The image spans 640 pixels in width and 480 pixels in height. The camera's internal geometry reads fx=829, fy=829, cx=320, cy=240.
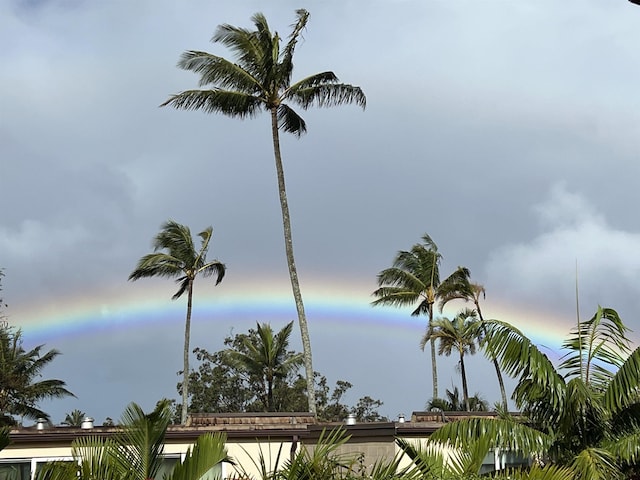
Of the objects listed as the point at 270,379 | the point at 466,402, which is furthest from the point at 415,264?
the point at 270,379

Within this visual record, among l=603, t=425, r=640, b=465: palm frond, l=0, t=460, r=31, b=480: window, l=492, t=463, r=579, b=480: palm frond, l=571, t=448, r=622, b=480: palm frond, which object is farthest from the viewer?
l=0, t=460, r=31, b=480: window

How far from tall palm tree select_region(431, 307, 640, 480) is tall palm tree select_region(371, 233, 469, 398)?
29.9m

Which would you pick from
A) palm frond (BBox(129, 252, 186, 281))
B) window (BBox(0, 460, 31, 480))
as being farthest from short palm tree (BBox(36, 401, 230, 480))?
palm frond (BBox(129, 252, 186, 281))

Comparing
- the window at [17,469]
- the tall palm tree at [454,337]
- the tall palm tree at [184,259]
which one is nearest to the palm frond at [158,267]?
the tall palm tree at [184,259]

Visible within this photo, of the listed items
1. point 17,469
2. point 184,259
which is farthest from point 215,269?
point 17,469

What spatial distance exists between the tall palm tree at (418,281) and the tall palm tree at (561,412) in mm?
29937

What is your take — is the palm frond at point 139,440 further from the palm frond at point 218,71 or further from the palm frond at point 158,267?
the palm frond at point 158,267

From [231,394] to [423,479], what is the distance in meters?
48.2

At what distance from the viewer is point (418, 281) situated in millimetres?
43062

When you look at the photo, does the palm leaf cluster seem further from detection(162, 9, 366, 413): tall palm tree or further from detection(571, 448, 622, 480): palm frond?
detection(571, 448, 622, 480): palm frond

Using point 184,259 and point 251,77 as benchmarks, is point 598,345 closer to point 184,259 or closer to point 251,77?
point 251,77

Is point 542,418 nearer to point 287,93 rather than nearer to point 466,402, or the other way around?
point 287,93

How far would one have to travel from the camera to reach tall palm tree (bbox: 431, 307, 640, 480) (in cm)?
1212

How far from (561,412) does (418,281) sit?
30830 millimetres
